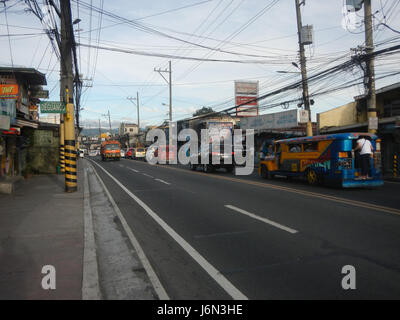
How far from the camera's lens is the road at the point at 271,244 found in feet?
13.8

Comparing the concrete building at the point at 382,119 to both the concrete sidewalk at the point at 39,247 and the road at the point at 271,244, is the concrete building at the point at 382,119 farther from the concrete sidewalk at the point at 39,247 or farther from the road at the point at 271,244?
the concrete sidewalk at the point at 39,247

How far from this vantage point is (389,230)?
21.7ft

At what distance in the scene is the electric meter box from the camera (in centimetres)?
2023

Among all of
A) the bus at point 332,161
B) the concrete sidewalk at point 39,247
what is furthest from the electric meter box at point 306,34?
the concrete sidewalk at point 39,247

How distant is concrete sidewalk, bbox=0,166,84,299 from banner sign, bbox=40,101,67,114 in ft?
11.4

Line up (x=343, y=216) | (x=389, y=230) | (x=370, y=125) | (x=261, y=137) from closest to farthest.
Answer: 1. (x=389, y=230)
2. (x=343, y=216)
3. (x=370, y=125)
4. (x=261, y=137)

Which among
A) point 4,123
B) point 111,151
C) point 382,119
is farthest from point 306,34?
point 111,151

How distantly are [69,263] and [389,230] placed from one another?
239 inches

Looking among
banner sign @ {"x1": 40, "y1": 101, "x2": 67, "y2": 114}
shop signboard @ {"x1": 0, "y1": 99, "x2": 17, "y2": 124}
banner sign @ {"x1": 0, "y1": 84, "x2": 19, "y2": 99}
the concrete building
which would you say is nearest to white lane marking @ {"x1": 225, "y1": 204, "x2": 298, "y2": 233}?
banner sign @ {"x1": 40, "y1": 101, "x2": 67, "y2": 114}

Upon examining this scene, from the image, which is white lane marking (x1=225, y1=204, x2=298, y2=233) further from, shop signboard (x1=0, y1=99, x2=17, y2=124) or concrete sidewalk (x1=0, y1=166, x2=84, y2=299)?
shop signboard (x1=0, y1=99, x2=17, y2=124)

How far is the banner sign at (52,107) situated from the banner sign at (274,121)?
844 inches
